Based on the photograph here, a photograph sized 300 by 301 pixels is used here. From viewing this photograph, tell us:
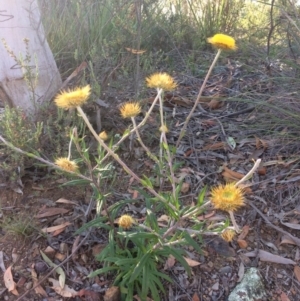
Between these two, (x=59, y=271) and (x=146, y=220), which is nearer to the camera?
(x=146, y=220)

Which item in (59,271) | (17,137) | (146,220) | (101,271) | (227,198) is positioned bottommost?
(59,271)

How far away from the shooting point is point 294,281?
2209 mm

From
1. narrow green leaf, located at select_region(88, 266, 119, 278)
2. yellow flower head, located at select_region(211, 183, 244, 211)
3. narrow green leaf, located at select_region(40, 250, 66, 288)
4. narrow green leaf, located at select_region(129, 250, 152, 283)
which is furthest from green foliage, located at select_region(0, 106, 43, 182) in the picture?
yellow flower head, located at select_region(211, 183, 244, 211)

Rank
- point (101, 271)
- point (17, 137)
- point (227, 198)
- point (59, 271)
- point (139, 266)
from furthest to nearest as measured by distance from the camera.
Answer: point (17, 137) < point (59, 271) < point (101, 271) < point (139, 266) < point (227, 198)

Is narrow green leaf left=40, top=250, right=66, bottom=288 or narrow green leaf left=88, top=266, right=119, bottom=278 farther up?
narrow green leaf left=88, top=266, right=119, bottom=278

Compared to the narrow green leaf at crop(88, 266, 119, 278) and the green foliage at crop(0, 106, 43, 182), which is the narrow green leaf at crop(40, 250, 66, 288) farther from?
the green foliage at crop(0, 106, 43, 182)

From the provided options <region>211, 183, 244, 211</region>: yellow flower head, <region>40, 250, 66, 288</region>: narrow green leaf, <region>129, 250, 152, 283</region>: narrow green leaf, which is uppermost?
<region>211, 183, 244, 211</region>: yellow flower head

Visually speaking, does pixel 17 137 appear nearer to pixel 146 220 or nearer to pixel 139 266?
pixel 146 220

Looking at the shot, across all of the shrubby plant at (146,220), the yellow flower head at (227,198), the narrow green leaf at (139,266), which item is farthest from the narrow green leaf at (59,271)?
the yellow flower head at (227,198)

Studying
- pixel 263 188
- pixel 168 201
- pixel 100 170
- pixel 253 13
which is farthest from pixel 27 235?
pixel 253 13

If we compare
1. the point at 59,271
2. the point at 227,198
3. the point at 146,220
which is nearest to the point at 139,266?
the point at 146,220

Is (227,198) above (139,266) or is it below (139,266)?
above

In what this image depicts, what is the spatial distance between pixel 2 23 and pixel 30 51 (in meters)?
0.22

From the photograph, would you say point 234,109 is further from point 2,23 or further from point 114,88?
point 2,23
